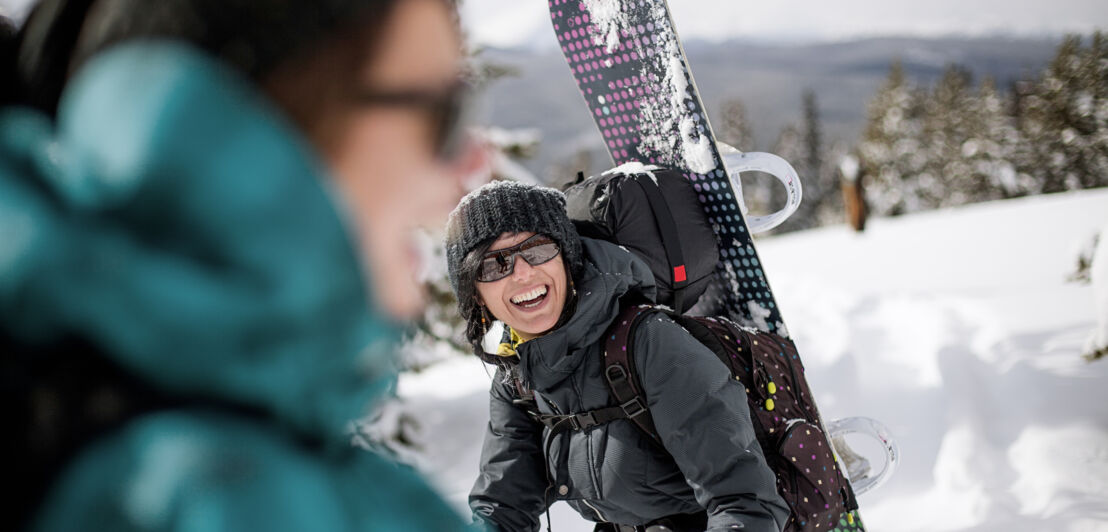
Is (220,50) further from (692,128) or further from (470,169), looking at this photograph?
(692,128)

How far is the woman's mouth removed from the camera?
2.17 metres

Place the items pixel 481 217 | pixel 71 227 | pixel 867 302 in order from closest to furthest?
1. pixel 71 227
2. pixel 481 217
3. pixel 867 302

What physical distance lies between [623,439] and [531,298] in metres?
0.49

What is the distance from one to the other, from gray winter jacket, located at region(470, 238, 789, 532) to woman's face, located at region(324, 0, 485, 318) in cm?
138

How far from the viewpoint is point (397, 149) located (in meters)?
0.68

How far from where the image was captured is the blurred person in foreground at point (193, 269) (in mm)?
548

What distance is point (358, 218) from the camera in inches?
26.3

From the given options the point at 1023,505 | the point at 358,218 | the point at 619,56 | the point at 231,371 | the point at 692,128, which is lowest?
the point at 1023,505

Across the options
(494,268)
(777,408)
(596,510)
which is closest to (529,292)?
(494,268)

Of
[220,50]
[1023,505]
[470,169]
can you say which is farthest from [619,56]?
[1023,505]

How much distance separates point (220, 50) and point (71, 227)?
7.2 inches

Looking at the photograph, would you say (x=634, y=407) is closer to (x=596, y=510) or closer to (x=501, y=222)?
(x=596, y=510)

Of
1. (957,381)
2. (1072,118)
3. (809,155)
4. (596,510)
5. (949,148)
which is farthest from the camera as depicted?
(809,155)

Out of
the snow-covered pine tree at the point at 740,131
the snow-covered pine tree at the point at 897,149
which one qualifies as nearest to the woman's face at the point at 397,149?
the snow-covered pine tree at the point at 897,149
